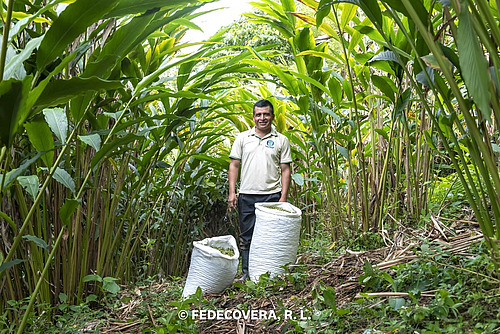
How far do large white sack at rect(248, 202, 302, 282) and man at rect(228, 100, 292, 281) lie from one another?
32 cm

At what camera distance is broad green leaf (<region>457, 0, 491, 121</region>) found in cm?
64

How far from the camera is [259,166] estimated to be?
241 centimetres

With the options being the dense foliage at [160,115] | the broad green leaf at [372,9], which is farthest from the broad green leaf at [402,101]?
the broad green leaf at [372,9]

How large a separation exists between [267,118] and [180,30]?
2.04ft

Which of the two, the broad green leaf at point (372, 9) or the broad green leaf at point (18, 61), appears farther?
the broad green leaf at point (372, 9)

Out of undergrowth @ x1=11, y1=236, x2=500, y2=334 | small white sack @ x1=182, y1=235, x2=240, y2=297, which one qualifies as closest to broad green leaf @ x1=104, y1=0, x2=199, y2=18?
undergrowth @ x1=11, y1=236, x2=500, y2=334

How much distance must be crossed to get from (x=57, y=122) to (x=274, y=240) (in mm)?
1146

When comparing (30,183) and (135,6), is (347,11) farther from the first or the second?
(30,183)

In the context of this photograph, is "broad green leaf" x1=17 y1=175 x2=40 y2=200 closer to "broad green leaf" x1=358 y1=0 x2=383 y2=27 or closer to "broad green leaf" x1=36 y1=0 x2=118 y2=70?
"broad green leaf" x1=36 y1=0 x2=118 y2=70

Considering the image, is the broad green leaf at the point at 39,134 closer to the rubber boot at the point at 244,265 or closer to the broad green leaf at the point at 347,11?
the broad green leaf at the point at 347,11

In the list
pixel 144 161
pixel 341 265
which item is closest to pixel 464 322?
pixel 341 265

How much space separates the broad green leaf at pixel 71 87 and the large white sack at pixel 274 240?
140cm

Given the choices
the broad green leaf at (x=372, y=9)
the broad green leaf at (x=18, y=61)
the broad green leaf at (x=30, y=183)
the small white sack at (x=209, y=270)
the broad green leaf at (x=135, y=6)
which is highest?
the broad green leaf at (x=372, y=9)

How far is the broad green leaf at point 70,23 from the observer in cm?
71
